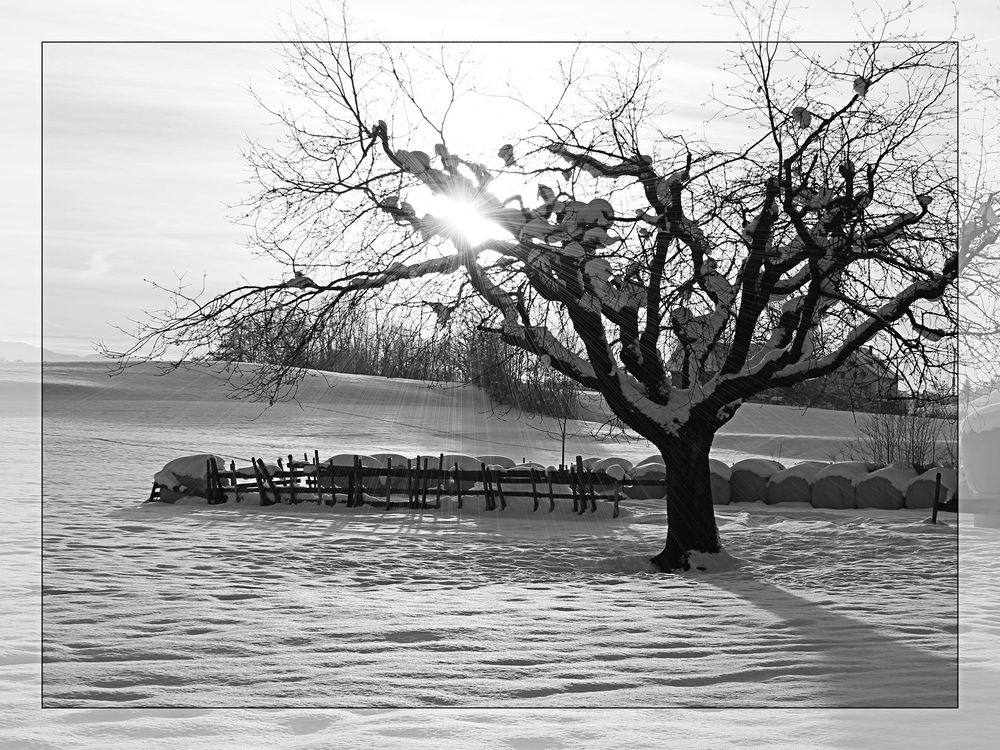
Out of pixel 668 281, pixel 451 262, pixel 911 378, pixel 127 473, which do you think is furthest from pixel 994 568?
pixel 127 473

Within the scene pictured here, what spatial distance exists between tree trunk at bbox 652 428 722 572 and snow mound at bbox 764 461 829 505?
8.38m

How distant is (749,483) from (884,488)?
255cm

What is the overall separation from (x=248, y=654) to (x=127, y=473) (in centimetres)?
1882

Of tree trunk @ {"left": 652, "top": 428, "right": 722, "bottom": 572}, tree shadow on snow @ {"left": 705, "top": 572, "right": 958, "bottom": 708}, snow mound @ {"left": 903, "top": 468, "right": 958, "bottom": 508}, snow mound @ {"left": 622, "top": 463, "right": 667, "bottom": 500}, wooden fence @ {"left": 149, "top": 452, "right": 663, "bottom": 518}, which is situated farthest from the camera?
snow mound @ {"left": 622, "top": 463, "right": 667, "bottom": 500}

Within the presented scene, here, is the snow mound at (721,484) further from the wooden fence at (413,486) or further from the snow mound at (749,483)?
the wooden fence at (413,486)

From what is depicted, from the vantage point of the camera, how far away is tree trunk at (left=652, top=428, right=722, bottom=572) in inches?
453

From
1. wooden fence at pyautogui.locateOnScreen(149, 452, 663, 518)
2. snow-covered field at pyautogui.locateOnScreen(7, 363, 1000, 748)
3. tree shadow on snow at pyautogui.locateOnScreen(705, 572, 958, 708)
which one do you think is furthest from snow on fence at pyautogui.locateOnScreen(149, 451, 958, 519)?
tree shadow on snow at pyautogui.locateOnScreen(705, 572, 958, 708)

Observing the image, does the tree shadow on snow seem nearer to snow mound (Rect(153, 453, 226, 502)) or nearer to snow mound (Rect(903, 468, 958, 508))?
snow mound (Rect(903, 468, 958, 508))

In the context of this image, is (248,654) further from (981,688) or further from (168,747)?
(981,688)

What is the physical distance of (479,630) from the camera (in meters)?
7.86

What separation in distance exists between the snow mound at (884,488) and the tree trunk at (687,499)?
8.59 metres

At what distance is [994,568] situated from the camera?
12367 mm

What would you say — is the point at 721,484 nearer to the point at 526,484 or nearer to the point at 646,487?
the point at 646,487

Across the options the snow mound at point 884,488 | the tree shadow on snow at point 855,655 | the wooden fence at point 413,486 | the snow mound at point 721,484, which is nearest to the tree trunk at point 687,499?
the tree shadow on snow at point 855,655
